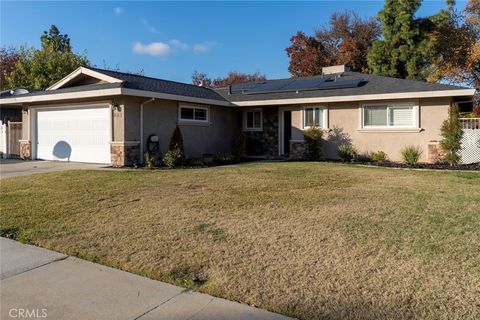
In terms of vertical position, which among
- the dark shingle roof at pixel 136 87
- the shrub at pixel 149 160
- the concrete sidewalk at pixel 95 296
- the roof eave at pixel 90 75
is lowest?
the concrete sidewalk at pixel 95 296

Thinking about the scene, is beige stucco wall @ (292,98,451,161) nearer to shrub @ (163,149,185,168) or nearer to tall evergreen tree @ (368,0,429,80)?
shrub @ (163,149,185,168)

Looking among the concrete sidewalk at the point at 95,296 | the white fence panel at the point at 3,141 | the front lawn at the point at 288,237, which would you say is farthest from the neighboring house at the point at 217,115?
the concrete sidewalk at the point at 95,296

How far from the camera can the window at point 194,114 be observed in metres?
15.9

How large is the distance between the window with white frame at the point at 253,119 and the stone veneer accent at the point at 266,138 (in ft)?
0.78

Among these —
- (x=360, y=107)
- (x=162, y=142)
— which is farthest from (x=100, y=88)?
(x=360, y=107)

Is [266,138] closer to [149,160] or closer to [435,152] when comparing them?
[149,160]

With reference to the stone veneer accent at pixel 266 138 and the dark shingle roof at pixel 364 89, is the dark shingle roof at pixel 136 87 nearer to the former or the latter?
the dark shingle roof at pixel 364 89

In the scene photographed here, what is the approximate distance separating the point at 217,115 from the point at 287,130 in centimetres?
334

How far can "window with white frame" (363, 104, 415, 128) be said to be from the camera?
14.6 meters

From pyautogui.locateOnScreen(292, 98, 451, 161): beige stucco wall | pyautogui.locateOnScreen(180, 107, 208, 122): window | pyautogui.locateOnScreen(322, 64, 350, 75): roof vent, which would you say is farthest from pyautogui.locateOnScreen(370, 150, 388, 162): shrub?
pyautogui.locateOnScreen(180, 107, 208, 122): window

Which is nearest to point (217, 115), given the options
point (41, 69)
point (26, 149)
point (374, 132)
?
point (374, 132)

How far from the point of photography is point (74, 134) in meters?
15.2

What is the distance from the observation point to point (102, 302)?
11.1ft

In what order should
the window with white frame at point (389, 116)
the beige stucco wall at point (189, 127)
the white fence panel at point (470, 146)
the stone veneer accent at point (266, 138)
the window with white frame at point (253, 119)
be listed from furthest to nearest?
1. the window with white frame at point (253, 119)
2. the stone veneer accent at point (266, 138)
3. the window with white frame at point (389, 116)
4. the beige stucco wall at point (189, 127)
5. the white fence panel at point (470, 146)
